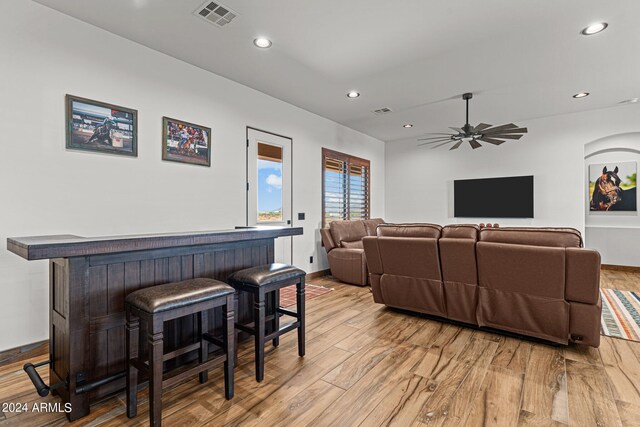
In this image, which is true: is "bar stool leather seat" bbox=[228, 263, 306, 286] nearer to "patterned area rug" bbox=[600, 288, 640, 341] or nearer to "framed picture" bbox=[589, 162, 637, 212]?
"patterned area rug" bbox=[600, 288, 640, 341]

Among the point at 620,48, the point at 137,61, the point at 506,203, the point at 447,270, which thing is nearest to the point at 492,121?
the point at 506,203

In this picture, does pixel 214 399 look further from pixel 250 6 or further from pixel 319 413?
pixel 250 6

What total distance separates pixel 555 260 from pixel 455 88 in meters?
2.80

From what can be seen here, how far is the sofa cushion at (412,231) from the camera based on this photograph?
3016mm

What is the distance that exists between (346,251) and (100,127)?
351 centimetres

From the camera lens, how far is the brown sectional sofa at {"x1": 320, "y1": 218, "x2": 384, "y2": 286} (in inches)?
187

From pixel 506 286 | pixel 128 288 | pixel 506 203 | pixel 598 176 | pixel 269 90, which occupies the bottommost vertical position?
pixel 506 286

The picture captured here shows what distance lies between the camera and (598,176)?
5.68 m

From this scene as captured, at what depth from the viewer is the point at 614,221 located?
18.3 feet

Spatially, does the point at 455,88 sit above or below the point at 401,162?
above

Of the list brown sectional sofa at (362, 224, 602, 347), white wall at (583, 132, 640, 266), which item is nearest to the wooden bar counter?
brown sectional sofa at (362, 224, 602, 347)

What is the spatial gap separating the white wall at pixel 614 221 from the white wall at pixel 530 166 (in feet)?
1.09

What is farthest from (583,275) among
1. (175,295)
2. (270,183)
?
(270,183)

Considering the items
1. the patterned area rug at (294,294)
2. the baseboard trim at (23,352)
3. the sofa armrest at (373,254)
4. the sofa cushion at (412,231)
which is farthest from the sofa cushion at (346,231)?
the baseboard trim at (23,352)
